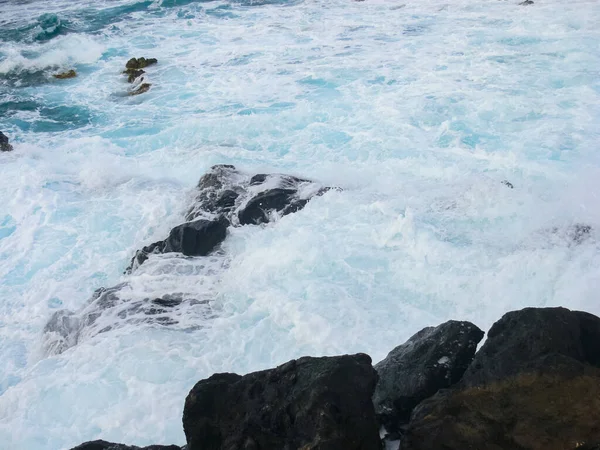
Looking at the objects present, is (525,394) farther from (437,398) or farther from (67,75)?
(67,75)

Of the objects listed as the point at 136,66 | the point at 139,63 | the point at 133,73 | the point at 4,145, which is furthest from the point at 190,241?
the point at 139,63

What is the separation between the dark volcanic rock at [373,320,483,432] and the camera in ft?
14.8

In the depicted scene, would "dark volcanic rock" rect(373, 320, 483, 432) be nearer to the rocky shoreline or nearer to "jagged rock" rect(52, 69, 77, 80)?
the rocky shoreline

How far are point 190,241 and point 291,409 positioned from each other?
5.58m

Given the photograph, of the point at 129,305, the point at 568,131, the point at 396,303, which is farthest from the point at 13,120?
the point at 568,131

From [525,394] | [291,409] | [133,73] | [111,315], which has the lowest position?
[111,315]

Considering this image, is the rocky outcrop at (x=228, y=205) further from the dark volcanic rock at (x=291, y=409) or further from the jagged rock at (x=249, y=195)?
the dark volcanic rock at (x=291, y=409)

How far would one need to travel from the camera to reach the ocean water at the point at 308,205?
23.9 ft

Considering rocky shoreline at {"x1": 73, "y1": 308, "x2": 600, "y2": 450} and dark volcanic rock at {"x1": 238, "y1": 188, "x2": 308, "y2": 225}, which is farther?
dark volcanic rock at {"x1": 238, "y1": 188, "x2": 308, "y2": 225}

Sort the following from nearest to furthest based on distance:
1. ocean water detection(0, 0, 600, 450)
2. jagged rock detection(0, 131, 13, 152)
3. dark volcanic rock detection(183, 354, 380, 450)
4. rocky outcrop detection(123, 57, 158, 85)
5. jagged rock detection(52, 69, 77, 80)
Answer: dark volcanic rock detection(183, 354, 380, 450), ocean water detection(0, 0, 600, 450), jagged rock detection(0, 131, 13, 152), rocky outcrop detection(123, 57, 158, 85), jagged rock detection(52, 69, 77, 80)

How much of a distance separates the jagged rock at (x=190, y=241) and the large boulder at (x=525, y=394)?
5.80m

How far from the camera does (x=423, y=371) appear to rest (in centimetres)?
457

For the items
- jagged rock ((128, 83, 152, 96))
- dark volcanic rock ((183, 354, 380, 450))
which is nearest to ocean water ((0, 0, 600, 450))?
jagged rock ((128, 83, 152, 96))

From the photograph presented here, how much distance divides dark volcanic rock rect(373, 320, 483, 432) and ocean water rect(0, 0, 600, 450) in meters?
2.22
